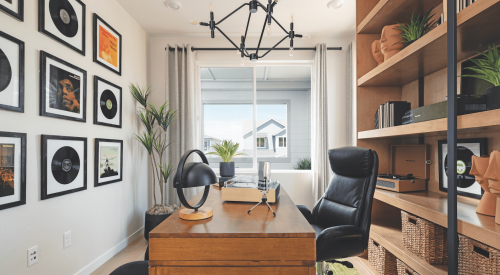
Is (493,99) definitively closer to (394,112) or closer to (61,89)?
(394,112)

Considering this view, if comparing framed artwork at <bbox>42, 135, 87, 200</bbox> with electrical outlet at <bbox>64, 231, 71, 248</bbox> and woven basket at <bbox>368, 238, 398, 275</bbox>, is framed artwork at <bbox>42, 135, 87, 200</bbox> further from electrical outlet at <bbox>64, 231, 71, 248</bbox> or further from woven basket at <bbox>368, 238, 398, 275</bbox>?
woven basket at <bbox>368, 238, 398, 275</bbox>

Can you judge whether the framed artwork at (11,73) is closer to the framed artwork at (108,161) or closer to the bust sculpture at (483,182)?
the framed artwork at (108,161)

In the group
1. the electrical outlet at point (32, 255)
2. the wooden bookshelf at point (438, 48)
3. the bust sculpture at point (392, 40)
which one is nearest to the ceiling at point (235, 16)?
the bust sculpture at point (392, 40)

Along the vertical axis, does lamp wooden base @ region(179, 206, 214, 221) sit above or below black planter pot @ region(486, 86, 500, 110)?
below

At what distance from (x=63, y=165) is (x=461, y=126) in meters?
2.57

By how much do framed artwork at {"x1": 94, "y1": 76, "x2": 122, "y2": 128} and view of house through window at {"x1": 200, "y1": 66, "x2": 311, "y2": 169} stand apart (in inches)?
51.7

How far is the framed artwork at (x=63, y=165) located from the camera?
182 cm

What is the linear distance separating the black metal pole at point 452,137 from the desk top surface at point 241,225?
758mm

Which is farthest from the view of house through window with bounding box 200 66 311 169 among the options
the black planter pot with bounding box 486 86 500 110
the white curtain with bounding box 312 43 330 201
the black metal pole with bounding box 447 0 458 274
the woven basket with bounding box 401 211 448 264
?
the black planter pot with bounding box 486 86 500 110

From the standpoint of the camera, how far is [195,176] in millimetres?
1107

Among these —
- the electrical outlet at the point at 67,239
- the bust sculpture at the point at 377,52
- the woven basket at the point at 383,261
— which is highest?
the bust sculpture at the point at 377,52

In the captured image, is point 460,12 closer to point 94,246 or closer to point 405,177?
point 405,177

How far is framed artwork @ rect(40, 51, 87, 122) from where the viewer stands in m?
1.82

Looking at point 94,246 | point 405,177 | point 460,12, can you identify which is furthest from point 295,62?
point 94,246
